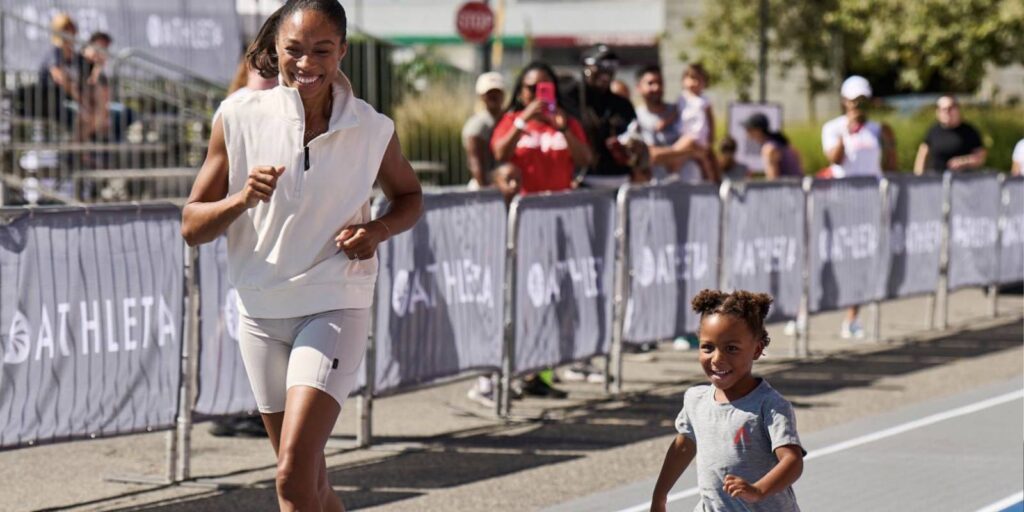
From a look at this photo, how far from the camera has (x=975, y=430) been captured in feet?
34.0

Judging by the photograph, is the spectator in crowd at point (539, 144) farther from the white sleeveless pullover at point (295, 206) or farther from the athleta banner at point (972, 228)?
the white sleeveless pullover at point (295, 206)

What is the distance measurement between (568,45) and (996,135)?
30.7 m

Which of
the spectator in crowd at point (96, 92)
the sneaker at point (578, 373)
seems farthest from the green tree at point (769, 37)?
the sneaker at point (578, 373)

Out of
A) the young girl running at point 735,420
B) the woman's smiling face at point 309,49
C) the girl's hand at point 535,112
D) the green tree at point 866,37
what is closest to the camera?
the young girl running at point 735,420

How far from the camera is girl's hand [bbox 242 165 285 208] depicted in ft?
17.5

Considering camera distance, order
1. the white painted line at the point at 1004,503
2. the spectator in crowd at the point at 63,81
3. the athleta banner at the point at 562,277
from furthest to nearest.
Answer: the spectator in crowd at the point at 63,81 → the athleta banner at the point at 562,277 → the white painted line at the point at 1004,503

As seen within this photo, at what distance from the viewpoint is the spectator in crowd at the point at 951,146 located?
18361mm

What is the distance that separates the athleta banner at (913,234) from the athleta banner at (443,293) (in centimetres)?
566

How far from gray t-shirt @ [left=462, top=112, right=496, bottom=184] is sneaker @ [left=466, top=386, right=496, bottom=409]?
141 cm

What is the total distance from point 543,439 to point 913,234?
653 centimetres

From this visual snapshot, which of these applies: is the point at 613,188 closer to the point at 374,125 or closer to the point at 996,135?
the point at 374,125

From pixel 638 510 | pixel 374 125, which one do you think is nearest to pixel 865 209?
pixel 638 510

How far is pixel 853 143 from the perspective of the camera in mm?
15617

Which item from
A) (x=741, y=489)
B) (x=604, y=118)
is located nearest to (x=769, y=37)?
(x=604, y=118)
